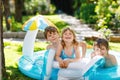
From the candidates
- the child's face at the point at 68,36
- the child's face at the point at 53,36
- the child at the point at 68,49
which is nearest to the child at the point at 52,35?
the child's face at the point at 53,36

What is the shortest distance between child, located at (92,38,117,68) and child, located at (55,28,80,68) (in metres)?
0.41

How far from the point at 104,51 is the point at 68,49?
741 millimetres

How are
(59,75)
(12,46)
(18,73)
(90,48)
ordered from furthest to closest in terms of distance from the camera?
(12,46)
(90,48)
(18,73)
(59,75)

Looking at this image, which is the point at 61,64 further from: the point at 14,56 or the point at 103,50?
the point at 14,56

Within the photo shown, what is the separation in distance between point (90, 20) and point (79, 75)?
38.2 feet

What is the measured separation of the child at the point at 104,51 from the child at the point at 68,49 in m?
0.41

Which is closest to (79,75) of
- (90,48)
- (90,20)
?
(90,48)

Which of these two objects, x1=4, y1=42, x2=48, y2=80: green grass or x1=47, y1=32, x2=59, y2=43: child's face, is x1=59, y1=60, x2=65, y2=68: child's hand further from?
x1=4, y1=42, x2=48, y2=80: green grass

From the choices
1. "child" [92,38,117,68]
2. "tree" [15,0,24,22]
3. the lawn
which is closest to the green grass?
the lawn

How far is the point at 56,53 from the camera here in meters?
7.23

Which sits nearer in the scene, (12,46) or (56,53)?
(56,53)

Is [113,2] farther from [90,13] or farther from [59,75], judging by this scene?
[59,75]

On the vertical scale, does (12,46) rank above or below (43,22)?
below

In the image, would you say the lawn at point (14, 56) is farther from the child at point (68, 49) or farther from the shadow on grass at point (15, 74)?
the child at point (68, 49)
